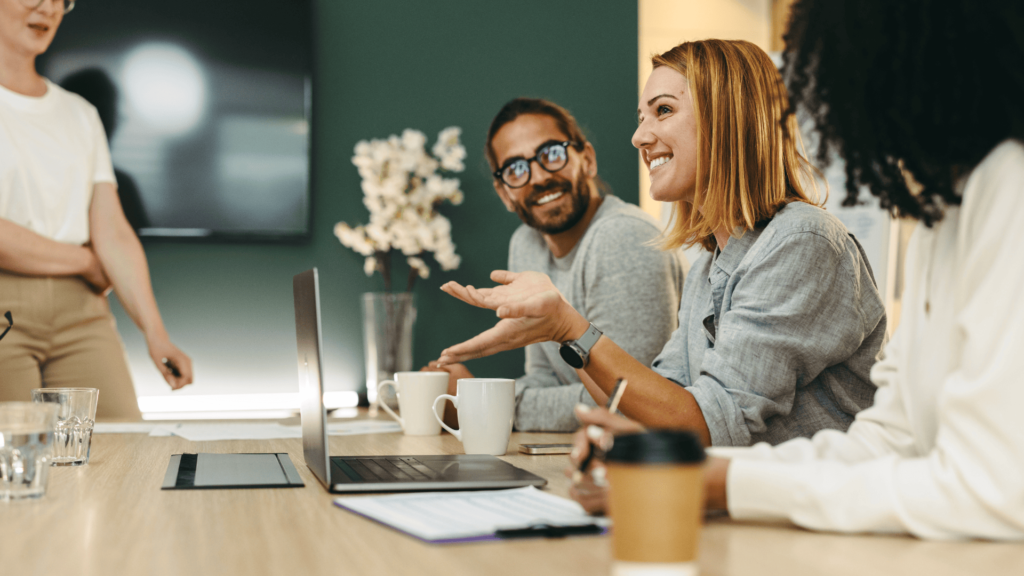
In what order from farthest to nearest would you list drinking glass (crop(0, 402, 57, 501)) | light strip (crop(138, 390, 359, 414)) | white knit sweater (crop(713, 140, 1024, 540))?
light strip (crop(138, 390, 359, 414))
drinking glass (crop(0, 402, 57, 501))
white knit sweater (crop(713, 140, 1024, 540))

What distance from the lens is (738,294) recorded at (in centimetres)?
125

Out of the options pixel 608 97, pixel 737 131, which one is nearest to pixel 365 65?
pixel 608 97

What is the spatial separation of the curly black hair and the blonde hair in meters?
0.52

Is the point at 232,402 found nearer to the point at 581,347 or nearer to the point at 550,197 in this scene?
the point at 550,197

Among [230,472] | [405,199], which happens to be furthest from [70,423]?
[405,199]

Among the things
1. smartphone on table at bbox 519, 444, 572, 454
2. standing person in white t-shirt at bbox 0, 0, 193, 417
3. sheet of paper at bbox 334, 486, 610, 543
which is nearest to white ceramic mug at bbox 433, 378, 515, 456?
smartphone on table at bbox 519, 444, 572, 454

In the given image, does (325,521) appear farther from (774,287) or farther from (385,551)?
(774,287)

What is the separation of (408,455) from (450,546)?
582mm

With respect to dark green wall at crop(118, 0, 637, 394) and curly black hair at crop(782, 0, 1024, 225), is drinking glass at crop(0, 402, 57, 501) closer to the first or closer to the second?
curly black hair at crop(782, 0, 1024, 225)

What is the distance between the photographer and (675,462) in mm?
495

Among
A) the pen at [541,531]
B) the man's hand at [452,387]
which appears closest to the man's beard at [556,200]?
the man's hand at [452,387]

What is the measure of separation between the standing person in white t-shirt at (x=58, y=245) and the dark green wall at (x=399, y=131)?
309 mm

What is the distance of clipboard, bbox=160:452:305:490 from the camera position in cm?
93

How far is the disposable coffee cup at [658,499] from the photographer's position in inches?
19.7
